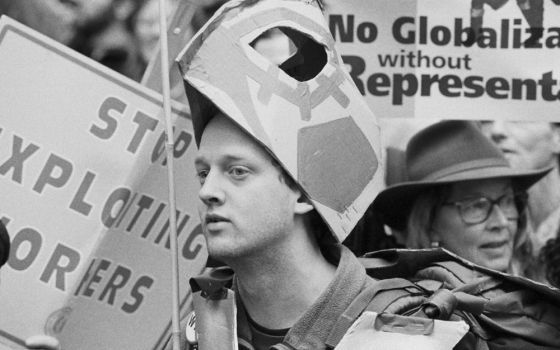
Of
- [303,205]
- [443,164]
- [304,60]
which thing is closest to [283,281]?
[303,205]

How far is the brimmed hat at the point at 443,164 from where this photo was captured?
5383 mm

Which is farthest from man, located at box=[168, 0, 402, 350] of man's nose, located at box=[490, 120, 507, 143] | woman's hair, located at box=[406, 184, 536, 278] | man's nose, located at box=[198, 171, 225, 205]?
man's nose, located at box=[490, 120, 507, 143]

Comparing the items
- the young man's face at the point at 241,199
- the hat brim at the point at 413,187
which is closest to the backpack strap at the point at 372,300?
the young man's face at the point at 241,199

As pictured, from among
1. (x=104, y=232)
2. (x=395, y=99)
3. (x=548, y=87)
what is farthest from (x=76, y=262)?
(x=548, y=87)

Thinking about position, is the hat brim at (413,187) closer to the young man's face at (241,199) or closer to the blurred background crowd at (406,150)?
the blurred background crowd at (406,150)

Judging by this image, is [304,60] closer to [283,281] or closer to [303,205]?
[303,205]

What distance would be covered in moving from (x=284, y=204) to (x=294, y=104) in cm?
26

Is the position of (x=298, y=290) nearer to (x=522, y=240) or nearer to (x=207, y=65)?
(x=207, y=65)

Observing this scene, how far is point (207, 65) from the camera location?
13.9 ft

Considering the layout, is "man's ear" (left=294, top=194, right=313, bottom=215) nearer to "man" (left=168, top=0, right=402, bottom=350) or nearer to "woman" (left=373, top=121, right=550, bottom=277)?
"man" (left=168, top=0, right=402, bottom=350)

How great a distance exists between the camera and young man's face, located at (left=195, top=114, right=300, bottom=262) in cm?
417

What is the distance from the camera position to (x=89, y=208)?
5.31m

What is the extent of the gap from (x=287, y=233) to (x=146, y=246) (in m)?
1.16

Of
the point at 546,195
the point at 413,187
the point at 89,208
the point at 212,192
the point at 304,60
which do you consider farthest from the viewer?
the point at 546,195
